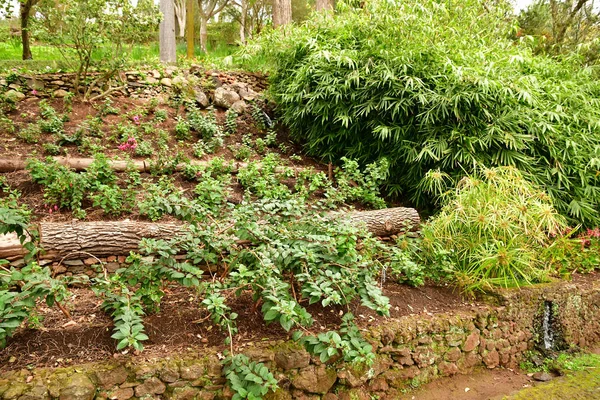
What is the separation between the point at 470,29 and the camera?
17.1 feet

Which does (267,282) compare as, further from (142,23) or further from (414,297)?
(142,23)

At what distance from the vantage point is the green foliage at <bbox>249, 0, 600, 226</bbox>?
428 cm

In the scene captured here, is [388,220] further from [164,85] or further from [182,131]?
[164,85]

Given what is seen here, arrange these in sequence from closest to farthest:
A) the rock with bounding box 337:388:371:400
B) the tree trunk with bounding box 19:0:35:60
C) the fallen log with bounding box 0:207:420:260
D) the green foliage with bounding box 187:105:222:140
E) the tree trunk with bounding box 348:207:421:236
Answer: the rock with bounding box 337:388:371:400
the fallen log with bounding box 0:207:420:260
the tree trunk with bounding box 348:207:421:236
the green foliage with bounding box 187:105:222:140
the tree trunk with bounding box 19:0:35:60

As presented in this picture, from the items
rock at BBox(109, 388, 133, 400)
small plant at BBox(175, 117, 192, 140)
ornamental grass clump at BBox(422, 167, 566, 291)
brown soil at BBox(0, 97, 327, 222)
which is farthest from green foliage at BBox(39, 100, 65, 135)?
ornamental grass clump at BBox(422, 167, 566, 291)

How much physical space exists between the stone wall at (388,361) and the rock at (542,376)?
0.53 feet

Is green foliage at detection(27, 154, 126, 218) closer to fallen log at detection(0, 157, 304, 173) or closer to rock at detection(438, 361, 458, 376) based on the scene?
fallen log at detection(0, 157, 304, 173)

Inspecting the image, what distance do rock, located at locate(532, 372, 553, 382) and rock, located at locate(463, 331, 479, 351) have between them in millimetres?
514

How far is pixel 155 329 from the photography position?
7.88 feet

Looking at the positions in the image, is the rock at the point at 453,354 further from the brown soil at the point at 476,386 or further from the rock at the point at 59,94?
the rock at the point at 59,94

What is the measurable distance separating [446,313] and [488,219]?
829 millimetres

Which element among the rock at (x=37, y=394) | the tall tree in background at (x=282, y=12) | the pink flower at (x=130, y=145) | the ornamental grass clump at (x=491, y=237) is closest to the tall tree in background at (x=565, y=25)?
the tall tree in background at (x=282, y=12)

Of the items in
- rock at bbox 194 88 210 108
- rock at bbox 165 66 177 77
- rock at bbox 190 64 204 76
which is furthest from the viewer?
rock at bbox 190 64 204 76

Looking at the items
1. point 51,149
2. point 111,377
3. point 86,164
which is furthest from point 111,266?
point 51,149
